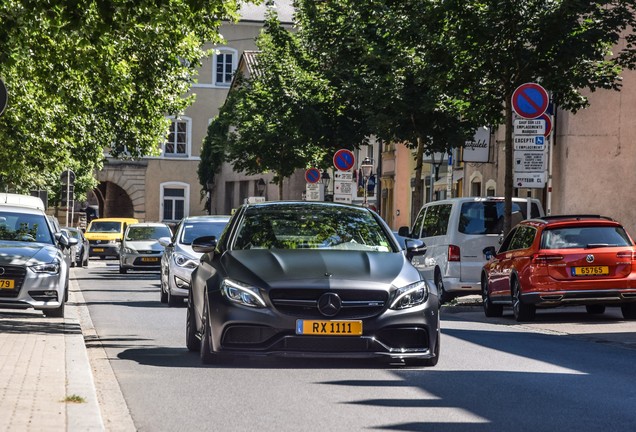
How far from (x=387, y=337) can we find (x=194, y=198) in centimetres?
7998

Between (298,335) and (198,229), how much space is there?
14557mm

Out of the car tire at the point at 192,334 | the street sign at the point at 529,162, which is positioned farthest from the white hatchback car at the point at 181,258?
the car tire at the point at 192,334

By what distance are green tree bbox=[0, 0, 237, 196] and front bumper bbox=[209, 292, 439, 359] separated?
3.97 metres

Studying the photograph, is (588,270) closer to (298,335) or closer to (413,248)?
(413,248)

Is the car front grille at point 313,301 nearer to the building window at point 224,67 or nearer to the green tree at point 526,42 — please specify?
the green tree at point 526,42

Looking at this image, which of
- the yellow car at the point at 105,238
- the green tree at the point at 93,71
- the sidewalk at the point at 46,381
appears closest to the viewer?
the sidewalk at the point at 46,381

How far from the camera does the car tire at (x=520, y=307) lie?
2167 centimetres

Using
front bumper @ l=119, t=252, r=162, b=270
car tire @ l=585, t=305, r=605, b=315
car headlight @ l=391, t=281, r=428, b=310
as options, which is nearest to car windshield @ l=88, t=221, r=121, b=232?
front bumper @ l=119, t=252, r=162, b=270

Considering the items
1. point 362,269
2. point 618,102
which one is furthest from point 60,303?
point 618,102

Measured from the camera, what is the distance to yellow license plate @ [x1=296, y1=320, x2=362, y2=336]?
1202 centimetres

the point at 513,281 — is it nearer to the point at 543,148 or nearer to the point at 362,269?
the point at 543,148

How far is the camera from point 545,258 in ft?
68.9

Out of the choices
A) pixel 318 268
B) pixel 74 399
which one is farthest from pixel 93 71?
pixel 74 399

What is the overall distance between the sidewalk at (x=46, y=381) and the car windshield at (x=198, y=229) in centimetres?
754
